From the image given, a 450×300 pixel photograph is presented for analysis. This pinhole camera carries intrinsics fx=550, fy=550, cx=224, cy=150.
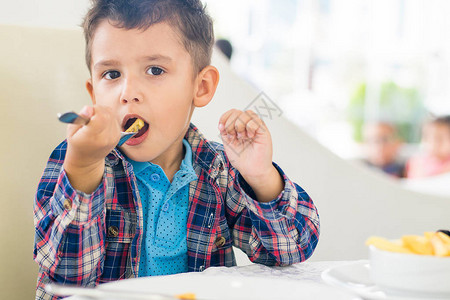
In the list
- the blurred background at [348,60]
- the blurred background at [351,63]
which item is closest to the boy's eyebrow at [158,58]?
the blurred background at [351,63]

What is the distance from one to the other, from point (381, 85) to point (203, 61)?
6.17 metres

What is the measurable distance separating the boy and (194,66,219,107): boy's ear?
0.5 inches

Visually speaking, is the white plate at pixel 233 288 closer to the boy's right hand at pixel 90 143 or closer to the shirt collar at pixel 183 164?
the boy's right hand at pixel 90 143

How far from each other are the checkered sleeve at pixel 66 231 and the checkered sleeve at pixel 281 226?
0.77 feet

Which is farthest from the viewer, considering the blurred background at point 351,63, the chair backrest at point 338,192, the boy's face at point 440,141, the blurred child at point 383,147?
the blurred background at point 351,63

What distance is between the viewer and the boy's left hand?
32.8 inches

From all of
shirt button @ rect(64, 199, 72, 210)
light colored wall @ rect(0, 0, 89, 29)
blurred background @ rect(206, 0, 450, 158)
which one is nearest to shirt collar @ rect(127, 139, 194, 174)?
shirt button @ rect(64, 199, 72, 210)

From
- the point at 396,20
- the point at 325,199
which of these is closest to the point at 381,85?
the point at 396,20

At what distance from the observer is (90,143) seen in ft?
2.07

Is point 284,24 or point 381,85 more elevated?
point 284,24

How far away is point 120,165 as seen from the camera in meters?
0.90

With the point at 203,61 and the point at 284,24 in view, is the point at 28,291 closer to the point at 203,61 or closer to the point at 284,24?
the point at 203,61

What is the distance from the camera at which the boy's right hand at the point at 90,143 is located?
0.62 m

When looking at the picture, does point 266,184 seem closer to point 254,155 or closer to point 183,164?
point 254,155
